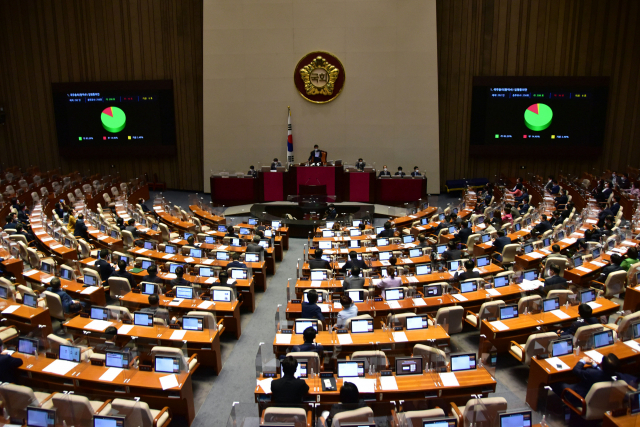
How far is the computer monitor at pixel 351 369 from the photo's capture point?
6094 millimetres

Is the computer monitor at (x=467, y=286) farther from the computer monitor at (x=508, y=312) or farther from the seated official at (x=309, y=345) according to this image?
the seated official at (x=309, y=345)

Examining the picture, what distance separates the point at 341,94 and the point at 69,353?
15.7 m

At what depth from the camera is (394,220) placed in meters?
16.0

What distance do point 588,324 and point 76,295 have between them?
28.6 ft

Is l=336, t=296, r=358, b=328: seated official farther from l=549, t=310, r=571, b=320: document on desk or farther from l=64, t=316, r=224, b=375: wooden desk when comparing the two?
l=549, t=310, r=571, b=320: document on desk

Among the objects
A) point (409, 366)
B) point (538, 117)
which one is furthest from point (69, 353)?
point (538, 117)

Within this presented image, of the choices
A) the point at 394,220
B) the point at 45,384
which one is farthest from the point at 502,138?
the point at 45,384

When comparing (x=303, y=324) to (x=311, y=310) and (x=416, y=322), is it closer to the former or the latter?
(x=311, y=310)

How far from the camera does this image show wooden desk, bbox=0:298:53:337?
8062 millimetres

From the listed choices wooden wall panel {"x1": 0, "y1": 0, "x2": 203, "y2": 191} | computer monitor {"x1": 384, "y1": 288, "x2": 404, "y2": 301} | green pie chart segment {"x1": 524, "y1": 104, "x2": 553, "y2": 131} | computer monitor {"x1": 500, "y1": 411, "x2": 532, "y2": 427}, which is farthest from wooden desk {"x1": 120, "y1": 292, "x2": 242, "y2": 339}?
green pie chart segment {"x1": 524, "y1": 104, "x2": 553, "y2": 131}

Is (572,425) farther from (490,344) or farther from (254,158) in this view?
(254,158)

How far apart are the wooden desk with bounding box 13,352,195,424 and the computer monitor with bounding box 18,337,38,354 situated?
0.16 m

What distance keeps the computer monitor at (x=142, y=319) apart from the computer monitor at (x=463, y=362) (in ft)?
14.9

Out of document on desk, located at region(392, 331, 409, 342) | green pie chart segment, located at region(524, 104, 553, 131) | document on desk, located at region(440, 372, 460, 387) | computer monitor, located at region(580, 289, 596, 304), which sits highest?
green pie chart segment, located at region(524, 104, 553, 131)
